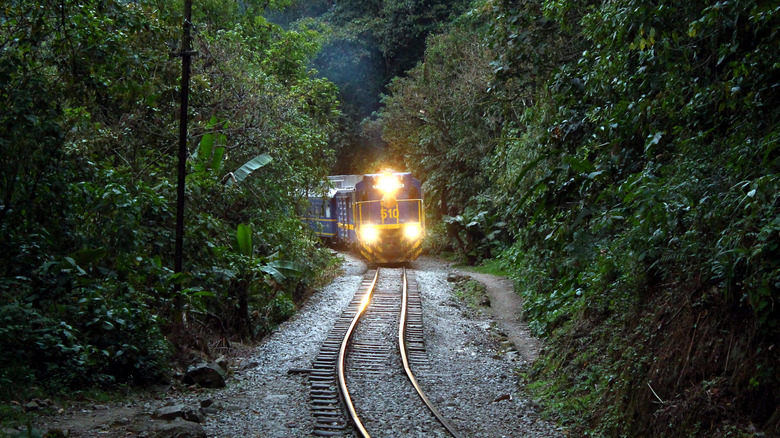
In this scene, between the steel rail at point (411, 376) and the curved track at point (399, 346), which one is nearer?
the steel rail at point (411, 376)

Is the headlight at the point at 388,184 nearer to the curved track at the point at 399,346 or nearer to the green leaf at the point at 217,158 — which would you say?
the curved track at the point at 399,346

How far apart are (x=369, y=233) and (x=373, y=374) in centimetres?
1299

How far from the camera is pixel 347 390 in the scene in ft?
27.9

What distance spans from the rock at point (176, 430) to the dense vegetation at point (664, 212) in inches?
158

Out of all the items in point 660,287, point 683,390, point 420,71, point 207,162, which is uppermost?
point 420,71

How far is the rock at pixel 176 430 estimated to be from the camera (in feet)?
20.4

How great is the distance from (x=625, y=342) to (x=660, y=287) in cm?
74

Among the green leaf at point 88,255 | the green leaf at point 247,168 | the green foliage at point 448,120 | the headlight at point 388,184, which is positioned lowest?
the green leaf at point 88,255

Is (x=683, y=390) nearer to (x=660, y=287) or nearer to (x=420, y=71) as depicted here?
(x=660, y=287)

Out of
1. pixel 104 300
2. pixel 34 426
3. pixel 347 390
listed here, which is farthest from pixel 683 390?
pixel 104 300

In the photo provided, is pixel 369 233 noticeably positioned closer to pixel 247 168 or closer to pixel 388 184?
pixel 388 184

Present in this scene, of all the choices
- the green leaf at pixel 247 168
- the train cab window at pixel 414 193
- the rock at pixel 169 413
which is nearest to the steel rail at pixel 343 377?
the rock at pixel 169 413

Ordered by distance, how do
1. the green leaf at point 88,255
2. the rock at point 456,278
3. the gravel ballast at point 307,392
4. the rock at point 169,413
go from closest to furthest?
the rock at point 169,413, the gravel ballast at point 307,392, the green leaf at point 88,255, the rock at point 456,278

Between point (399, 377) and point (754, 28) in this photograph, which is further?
point (399, 377)
